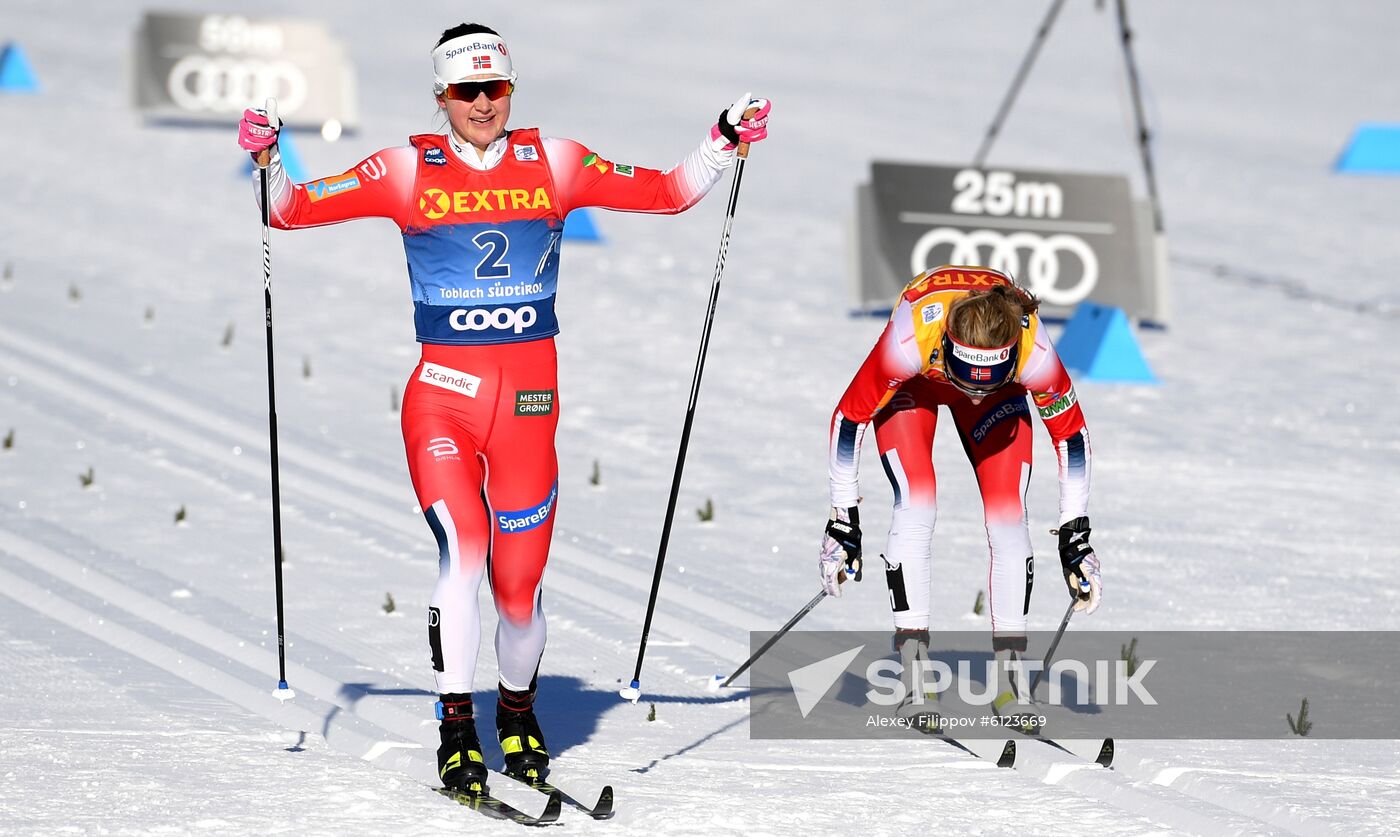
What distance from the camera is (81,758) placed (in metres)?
5.52

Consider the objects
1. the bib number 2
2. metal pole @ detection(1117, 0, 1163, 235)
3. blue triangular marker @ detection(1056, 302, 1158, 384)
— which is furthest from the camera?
metal pole @ detection(1117, 0, 1163, 235)

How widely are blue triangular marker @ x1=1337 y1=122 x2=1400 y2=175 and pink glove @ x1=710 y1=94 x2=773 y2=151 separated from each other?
51.6ft

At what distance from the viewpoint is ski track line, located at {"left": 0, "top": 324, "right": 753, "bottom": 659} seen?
7855 mm

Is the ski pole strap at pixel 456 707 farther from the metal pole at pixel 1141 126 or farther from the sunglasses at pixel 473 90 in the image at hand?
the metal pole at pixel 1141 126

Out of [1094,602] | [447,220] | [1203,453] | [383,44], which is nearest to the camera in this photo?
[447,220]

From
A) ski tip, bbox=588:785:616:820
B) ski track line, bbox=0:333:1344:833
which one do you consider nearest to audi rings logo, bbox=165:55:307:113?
Answer: ski track line, bbox=0:333:1344:833

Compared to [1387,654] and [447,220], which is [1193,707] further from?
[447,220]

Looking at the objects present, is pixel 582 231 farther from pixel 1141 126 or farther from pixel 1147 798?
pixel 1147 798

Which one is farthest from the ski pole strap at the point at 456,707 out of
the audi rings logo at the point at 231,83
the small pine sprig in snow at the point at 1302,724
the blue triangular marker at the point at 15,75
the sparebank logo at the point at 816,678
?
the blue triangular marker at the point at 15,75

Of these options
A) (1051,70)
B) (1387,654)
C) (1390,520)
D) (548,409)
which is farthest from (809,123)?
(548,409)

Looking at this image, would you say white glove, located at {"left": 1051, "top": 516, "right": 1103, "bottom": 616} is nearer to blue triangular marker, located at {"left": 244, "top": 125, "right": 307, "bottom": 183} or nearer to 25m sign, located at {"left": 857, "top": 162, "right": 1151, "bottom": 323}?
25m sign, located at {"left": 857, "top": 162, "right": 1151, "bottom": 323}

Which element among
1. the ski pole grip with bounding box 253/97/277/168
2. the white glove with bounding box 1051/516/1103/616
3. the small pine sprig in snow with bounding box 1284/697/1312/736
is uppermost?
the ski pole grip with bounding box 253/97/277/168

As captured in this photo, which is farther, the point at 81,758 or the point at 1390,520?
the point at 1390,520

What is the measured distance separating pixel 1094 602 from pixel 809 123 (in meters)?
15.7
